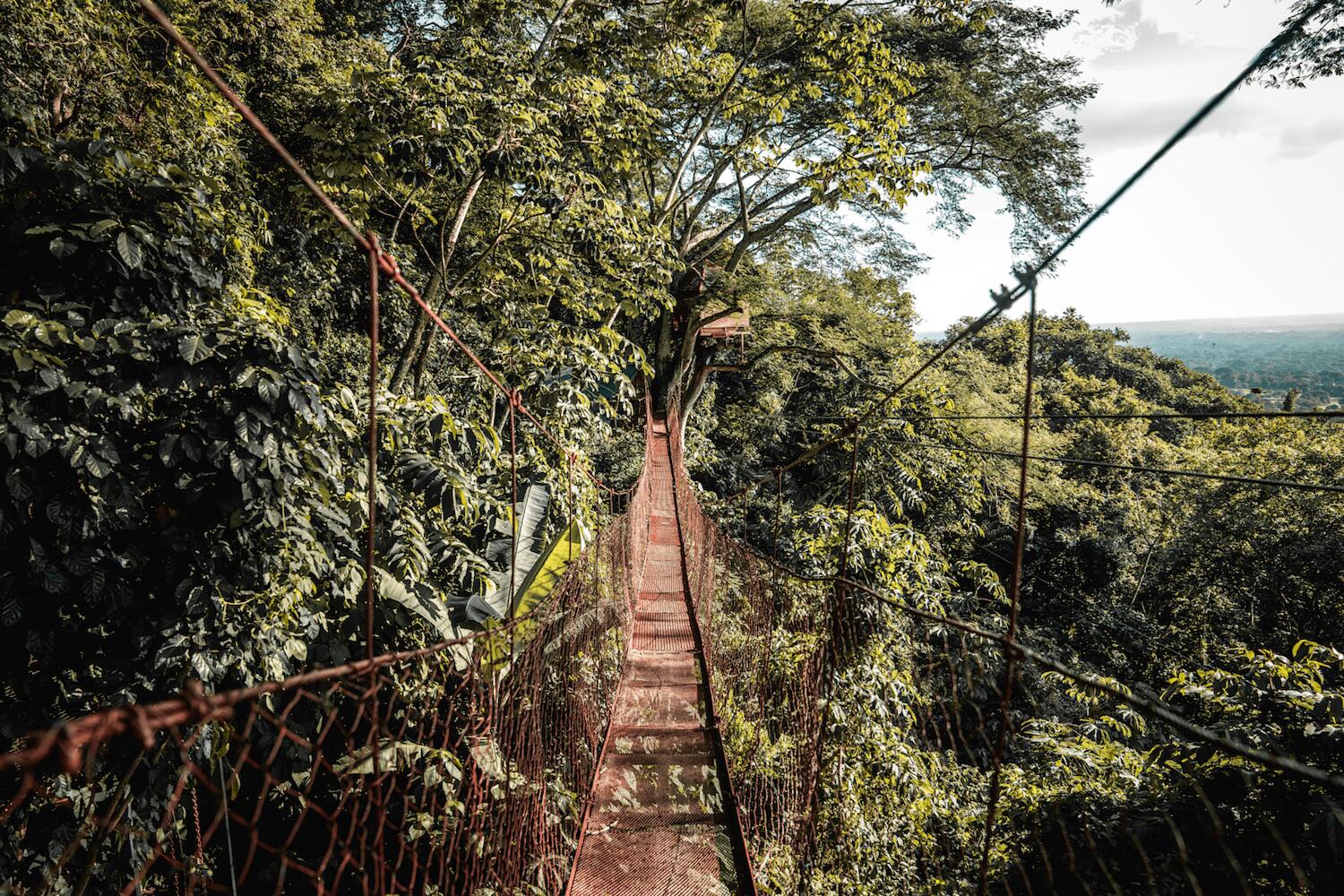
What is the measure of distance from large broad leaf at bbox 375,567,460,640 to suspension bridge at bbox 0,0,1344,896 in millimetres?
116

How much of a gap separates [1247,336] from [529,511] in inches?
4852

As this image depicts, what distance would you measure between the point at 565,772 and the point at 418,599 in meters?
0.90

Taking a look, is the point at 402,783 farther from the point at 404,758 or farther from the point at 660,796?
the point at 660,796

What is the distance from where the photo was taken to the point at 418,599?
6.58 ft

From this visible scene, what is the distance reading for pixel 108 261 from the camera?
160 cm

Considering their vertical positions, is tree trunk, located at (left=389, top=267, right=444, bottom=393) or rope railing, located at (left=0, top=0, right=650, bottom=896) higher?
tree trunk, located at (left=389, top=267, right=444, bottom=393)

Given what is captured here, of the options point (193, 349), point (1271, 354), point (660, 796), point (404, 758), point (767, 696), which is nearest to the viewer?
point (193, 349)

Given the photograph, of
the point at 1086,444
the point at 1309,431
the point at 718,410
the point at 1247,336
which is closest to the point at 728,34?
the point at 718,410

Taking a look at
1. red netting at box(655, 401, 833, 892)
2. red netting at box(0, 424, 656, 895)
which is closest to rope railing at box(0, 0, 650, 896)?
red netting at box(0, 424, 656, 895)

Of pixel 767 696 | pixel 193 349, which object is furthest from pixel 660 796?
pixel 193 349

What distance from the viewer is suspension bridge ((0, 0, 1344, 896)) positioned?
1.11 metres

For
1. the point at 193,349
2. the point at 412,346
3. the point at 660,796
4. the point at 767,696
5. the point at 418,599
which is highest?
the point at 412,346

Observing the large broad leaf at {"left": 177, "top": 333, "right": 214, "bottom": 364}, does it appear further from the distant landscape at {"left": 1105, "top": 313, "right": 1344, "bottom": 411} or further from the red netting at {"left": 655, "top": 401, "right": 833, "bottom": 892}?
the distant landscape at {"left": 1105, "top": 313, "right": 1344, "bottom": 411}

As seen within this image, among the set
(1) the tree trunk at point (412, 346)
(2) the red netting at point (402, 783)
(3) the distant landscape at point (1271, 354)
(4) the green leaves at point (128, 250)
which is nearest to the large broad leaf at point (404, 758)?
(2) the red netting at point (402, 783)
